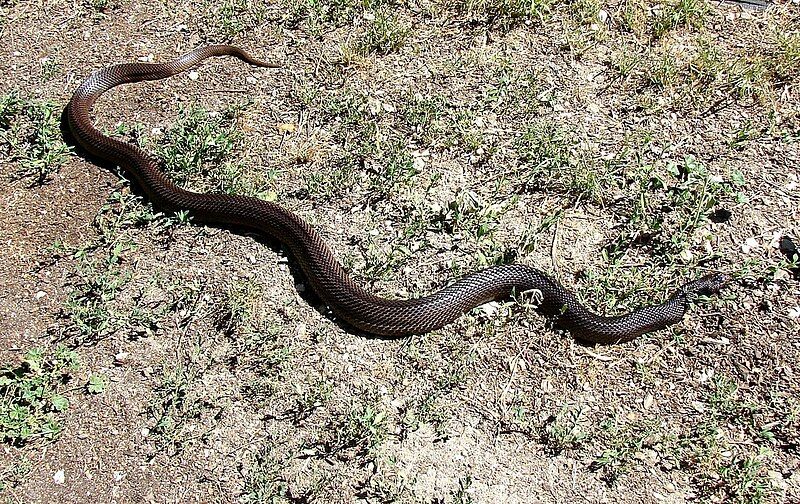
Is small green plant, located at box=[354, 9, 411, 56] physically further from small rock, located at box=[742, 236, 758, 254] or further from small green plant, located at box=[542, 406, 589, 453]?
small green plant, located at box=[542, 406, 589, 453]

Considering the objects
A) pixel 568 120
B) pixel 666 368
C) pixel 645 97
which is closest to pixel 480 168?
pixel 568 120

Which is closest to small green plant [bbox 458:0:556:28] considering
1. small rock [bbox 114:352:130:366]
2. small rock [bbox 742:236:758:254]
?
small rock [bbox 742:236:758:254]

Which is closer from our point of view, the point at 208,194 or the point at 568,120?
the point at 208,194

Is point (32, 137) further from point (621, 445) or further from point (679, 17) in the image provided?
point (679, 17)

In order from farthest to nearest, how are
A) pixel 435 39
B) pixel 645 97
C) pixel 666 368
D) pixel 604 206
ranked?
pixel 435 39 → pixel 645 97 → pixel 604 206 → pixel 666 368

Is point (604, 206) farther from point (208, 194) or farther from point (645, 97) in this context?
point (208, 194)

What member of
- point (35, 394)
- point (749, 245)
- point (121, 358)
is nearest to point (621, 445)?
point (749, 245)
